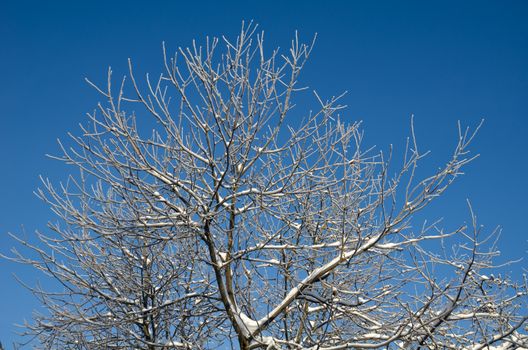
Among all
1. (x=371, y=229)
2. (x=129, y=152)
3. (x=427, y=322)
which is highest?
(x=129, y=152)

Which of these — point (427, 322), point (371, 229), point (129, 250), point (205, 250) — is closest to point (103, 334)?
point (129, 250)

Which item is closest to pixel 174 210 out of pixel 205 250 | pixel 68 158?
pixel 205 250

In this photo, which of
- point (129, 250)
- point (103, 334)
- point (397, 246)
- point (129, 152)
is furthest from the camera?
point (129, 250)

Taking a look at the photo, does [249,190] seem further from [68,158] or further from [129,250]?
[129,250]

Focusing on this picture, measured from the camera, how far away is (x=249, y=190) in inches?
254

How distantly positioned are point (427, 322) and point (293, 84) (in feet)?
9.46

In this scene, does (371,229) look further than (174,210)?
Yes

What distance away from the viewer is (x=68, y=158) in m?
6.60

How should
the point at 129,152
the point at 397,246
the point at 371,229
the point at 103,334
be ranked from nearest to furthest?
the point at 129,152, the point at 397,246, the point at 371,229, the point at 103,334

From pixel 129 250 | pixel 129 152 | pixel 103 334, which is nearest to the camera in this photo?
pixel 129 152

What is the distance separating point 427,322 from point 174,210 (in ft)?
9.79

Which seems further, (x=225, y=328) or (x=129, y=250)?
(x=129, y=250)

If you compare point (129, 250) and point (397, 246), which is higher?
point (129, 250)

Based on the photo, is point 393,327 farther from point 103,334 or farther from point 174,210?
point 103,334
